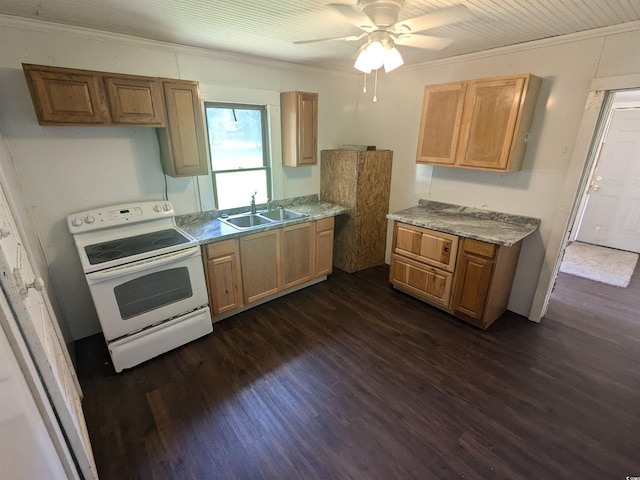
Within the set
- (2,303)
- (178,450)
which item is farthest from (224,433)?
(2,303)

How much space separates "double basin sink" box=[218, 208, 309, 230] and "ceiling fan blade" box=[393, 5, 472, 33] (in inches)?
76.8

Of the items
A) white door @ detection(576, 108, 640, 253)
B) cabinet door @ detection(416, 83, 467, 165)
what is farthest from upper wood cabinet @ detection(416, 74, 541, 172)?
white door @ detection(576, 108, 640, 253)

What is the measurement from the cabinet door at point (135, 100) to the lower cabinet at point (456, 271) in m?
2.44

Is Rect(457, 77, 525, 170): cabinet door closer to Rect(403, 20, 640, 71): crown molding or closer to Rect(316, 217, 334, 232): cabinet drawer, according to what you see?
Rect(403, 20, 640, 71): crown molding

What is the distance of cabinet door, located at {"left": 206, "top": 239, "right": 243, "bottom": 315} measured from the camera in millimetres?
2650

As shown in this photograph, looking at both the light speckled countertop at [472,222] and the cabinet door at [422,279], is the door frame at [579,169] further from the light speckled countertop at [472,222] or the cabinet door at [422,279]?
the cabinet door at [422,279]

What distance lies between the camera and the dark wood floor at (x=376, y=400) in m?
1.68

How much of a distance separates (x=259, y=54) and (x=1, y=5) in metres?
1.78

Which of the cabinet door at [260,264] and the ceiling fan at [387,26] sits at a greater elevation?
the ceiling fan at [387,26]

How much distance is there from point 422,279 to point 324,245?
3.72ft

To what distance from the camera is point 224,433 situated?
1834 millimetres

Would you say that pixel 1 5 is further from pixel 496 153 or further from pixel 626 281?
pixel 626 281

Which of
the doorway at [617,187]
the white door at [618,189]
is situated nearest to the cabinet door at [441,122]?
the doorway at [617,187]

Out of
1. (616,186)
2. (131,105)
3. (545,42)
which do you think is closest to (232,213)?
(131,105)
